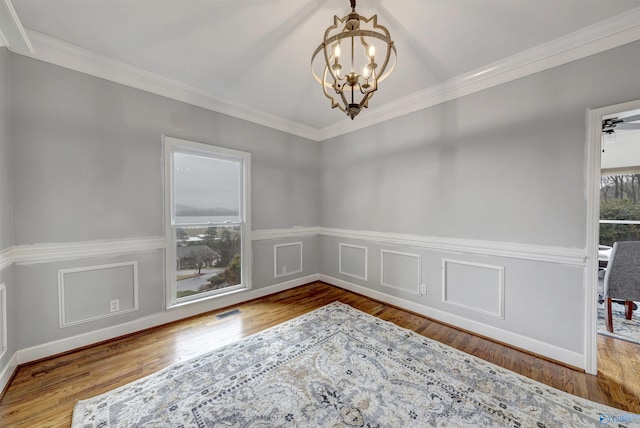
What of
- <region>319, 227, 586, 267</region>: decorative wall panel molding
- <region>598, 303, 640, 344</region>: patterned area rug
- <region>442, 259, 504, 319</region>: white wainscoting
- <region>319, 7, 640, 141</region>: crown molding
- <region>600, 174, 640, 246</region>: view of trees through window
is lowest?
<region>598, 303, 640, 344</region>: patterned area rug

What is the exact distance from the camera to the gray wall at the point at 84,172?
79.7 inches

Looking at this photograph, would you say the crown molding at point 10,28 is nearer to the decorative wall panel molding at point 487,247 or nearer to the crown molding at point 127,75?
the crown molding at point 127,75

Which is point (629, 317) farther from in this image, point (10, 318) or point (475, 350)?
point (10, 318)

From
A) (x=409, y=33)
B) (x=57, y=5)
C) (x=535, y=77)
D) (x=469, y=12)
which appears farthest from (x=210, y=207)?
(x=535, y=77)

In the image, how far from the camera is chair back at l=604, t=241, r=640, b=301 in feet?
7.84

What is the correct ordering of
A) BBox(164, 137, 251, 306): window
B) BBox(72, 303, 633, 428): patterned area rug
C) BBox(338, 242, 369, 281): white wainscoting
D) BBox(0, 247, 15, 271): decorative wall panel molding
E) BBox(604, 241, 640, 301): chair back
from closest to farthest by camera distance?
BBox(72, 303, 633, 428): patterned area rug, BBox(0, 247, 15, 271): decorative wall panel molding, BBox(604, 241, 640, 301): chair back, BBox(164, 137, 251, 306): window, BBox(338, 242, 369, 281): white wainscoting

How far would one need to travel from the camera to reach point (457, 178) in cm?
268

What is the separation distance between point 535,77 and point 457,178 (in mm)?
1061

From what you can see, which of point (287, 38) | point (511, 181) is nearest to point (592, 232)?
point (511, 181)

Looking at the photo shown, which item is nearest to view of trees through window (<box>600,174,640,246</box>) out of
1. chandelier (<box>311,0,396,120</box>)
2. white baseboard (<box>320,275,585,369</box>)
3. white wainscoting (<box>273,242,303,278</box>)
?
white baseboard (<box>320,275,585,369</box>)

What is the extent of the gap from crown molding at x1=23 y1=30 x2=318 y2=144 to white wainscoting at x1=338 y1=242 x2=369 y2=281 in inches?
90.8

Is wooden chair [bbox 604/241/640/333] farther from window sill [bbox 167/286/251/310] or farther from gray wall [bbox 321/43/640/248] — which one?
window sill [bbox 167/286/251/310]

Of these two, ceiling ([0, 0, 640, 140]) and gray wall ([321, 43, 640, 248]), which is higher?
ceiling ([0, 0, 640, 140])

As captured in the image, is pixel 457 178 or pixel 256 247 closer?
pixel 457 178
